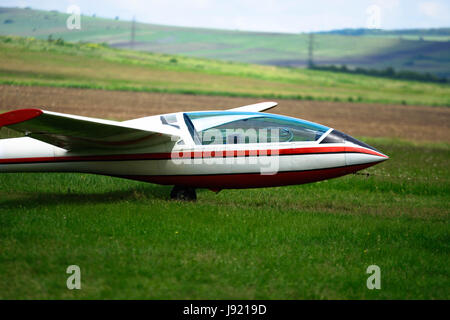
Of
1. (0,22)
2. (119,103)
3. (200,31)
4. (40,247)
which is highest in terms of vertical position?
(200,31)

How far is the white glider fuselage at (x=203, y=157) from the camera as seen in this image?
11477mm

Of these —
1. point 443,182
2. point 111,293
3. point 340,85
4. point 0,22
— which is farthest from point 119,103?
point 340,85

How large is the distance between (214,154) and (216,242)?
2.75 meters

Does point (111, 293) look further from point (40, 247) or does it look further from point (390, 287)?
point (390, 287)

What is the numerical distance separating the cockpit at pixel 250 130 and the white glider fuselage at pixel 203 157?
0.07ft

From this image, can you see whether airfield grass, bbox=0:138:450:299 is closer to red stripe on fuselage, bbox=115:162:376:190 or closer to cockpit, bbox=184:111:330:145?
red stripe on fuselage, bbox=115:162:376:190

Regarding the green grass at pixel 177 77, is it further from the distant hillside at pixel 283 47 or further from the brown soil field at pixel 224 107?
the distant hillside at pixel 283 47

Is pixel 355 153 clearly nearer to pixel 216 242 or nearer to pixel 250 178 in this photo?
pixel 250 178

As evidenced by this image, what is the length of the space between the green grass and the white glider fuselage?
23.3 m

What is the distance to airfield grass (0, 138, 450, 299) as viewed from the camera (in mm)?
7310

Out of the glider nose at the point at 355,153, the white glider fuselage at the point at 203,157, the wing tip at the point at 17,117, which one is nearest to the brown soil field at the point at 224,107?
the white glider fuselage at the point at 203,157

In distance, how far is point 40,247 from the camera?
843 centimetres

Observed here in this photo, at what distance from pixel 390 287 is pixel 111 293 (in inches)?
139

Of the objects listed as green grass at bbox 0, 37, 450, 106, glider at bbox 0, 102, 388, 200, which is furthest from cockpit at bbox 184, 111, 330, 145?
green grass at bbox 0, 37, 450, 106
